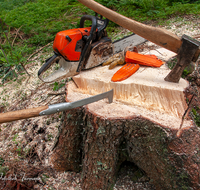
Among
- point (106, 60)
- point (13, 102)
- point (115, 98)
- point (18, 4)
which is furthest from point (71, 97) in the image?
point (18, 4)

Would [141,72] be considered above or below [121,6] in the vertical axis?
below

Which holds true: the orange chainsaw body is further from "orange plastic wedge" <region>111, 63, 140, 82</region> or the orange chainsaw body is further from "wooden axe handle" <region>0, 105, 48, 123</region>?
"wooden axe handle" <region>0, 105, 48, 123</region>

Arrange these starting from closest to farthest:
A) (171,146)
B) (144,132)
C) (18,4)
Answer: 1. (171,146)
2. (144,132)
3. (18,4)

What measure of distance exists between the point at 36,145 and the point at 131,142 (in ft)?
4.59

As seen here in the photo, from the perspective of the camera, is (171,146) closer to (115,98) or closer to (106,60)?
(115,98)

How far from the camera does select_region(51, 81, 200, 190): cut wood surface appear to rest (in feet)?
4.14

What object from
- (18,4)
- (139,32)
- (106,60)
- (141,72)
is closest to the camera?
(139,32)

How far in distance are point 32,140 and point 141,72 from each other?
1800 mm

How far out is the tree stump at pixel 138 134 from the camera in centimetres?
127

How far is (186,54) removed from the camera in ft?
4.89

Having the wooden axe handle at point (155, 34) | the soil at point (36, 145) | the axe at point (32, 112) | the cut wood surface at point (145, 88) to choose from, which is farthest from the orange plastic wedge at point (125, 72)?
the soil at point (36, 145)

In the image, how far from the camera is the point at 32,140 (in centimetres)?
230

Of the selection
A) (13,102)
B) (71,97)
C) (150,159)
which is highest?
(71,97)

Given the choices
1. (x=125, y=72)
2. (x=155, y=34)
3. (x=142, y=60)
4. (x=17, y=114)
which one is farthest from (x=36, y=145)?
(x=155, y=34)
